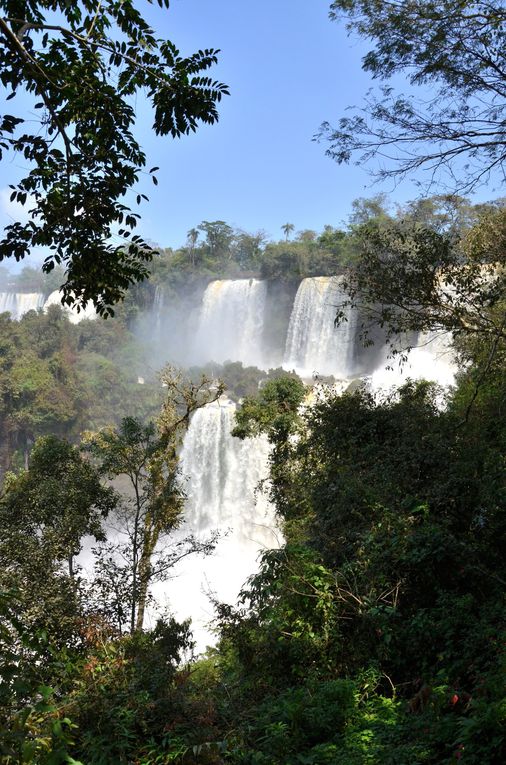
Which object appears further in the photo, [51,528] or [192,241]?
[192,241]

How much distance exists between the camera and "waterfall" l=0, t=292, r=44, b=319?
49438 mm

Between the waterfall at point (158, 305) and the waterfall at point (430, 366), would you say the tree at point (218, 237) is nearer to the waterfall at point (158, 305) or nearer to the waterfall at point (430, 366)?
the waterfall at point (158, 305)

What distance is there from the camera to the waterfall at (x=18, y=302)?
4944cm

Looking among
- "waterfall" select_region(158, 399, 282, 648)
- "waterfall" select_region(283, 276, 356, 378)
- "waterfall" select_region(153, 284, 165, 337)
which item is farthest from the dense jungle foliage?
"waterfall" select_region(153, 284, 165, 337)

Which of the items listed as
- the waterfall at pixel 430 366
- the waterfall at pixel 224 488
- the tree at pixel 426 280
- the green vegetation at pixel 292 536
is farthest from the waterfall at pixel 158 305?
the tree at pixel 426 280

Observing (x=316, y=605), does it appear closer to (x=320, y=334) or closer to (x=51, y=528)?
(x=51, y=528)

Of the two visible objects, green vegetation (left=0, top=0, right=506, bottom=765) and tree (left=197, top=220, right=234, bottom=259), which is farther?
tree (left=197, top=220, right=234, bottom=259)

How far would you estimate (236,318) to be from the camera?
3666 centimetres

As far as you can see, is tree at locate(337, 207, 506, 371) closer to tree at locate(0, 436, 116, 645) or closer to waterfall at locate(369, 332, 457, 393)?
tree at locate(0, 436, 116, 645)

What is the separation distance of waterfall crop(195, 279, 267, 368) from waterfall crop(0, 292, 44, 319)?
60.2 ft

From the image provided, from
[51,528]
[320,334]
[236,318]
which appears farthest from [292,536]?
[236,318]

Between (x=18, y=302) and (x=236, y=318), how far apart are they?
23.2m

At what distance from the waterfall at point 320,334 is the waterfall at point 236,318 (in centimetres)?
573

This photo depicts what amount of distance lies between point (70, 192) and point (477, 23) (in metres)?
4.98
